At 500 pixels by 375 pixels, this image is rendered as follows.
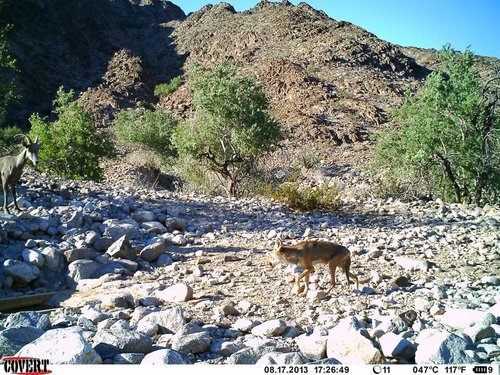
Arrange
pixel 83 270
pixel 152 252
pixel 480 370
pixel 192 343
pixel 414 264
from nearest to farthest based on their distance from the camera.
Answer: pixel 480 370
pixel 192 343
pixel 414 264
pixel 83 270
pixel 152 252

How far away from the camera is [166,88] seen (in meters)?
45.8

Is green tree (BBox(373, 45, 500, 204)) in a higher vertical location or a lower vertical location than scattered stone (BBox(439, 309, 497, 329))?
higher

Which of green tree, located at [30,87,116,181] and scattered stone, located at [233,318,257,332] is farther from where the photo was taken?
green tree, located at [30,87,116,181]

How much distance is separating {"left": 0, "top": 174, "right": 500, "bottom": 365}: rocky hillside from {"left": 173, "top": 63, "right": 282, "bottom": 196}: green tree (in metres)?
3.49

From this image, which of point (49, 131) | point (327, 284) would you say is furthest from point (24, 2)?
point (327, 284)

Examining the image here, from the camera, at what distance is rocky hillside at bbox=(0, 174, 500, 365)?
3928 millimetres

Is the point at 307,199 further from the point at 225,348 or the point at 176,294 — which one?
the point at 225,348

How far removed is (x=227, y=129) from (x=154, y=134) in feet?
53.9

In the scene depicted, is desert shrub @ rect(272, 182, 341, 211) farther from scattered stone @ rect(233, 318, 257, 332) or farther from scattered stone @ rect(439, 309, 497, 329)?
scattered stone @ rect(233, 318, 257, 332)

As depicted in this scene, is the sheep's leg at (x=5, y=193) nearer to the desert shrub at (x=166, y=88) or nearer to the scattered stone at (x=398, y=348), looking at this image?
the scattered stone at (x=398, y=348)

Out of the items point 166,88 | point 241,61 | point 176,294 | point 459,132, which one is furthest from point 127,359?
point 241,61

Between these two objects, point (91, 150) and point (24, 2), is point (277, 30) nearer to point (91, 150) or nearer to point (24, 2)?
point (24, 2)

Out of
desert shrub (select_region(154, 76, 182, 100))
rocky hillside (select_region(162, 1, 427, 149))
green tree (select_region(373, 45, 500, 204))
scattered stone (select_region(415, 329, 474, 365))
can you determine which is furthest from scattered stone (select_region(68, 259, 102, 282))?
desert shrub (select_region(154, 76, 182, 100))

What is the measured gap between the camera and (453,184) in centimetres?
1347
